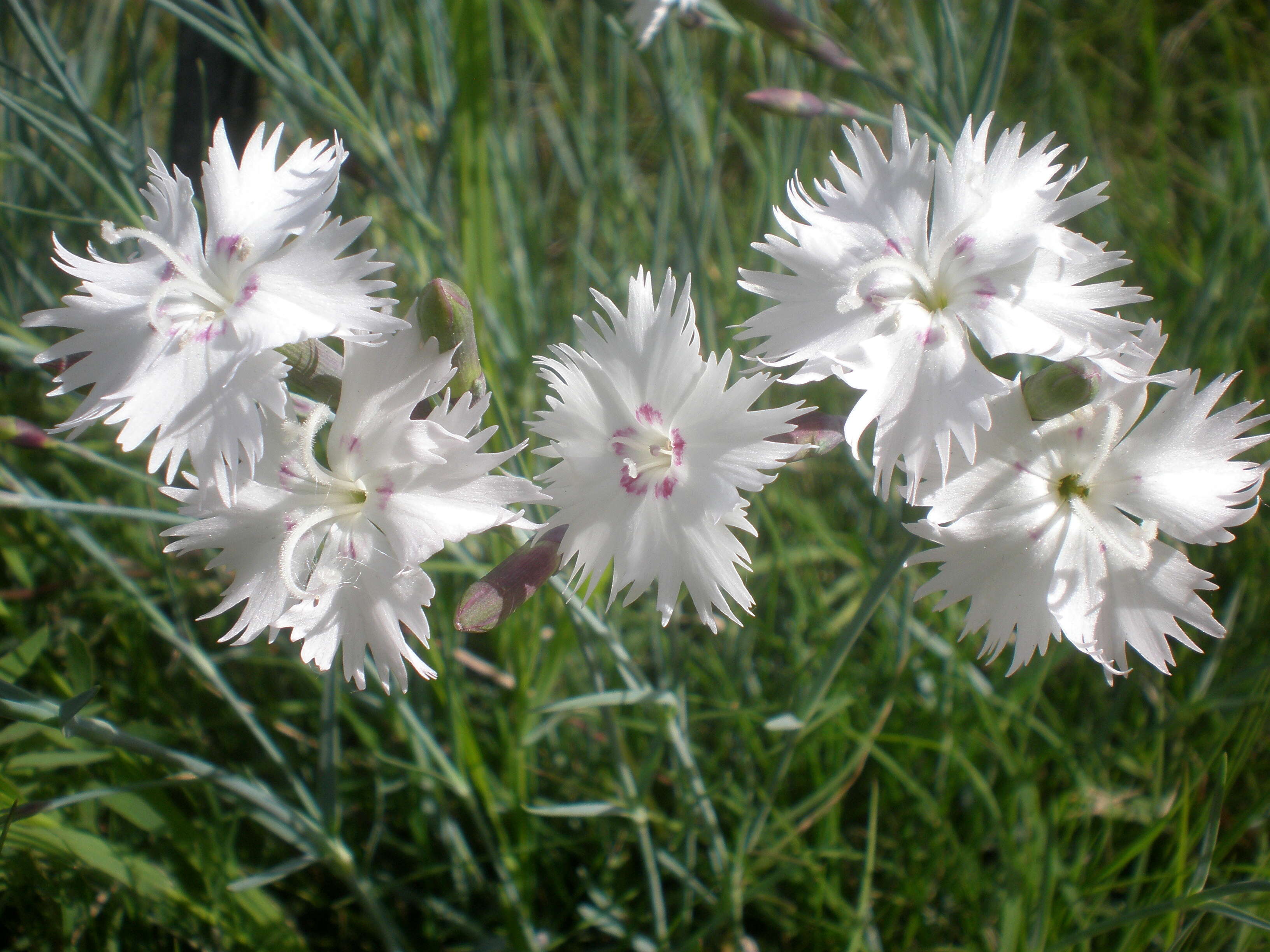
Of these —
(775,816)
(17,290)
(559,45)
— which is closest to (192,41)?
(17,290)

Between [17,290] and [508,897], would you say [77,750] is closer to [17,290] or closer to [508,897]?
[508,897]

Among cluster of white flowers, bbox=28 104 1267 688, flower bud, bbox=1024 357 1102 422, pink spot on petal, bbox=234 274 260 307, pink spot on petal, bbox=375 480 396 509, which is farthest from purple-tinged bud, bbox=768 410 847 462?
pink spot on petal, bbox=234 274 260 307

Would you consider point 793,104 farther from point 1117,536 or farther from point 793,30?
point 1117,536

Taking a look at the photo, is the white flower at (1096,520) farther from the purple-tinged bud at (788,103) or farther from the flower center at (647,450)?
the purple-tinged bud at (788,103)

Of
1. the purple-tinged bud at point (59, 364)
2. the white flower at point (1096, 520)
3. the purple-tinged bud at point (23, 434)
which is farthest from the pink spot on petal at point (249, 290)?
the white flower at point (1096, 520)

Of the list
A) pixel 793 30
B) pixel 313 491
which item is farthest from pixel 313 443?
pixel 793 30

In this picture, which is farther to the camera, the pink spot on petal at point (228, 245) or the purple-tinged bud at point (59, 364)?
the purple-tinged bud at point (59, 364)
